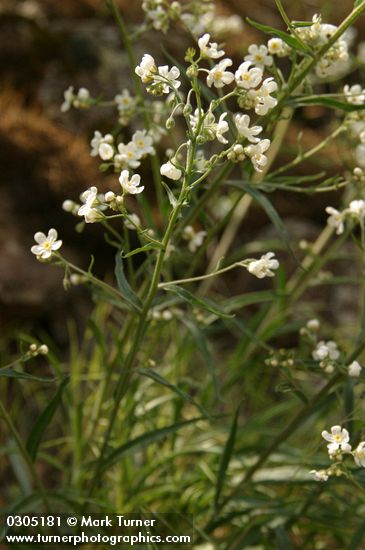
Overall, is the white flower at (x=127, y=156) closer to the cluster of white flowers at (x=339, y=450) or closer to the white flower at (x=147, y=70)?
the white flower at (x=147, y=70)

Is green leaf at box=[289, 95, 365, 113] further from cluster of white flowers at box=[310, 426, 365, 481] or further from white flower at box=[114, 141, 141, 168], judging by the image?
cluster of white flowers at box=[310, 426, 365, 481]

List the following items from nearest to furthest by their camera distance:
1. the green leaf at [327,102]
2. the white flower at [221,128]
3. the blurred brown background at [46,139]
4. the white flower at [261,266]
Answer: the white flower at [221,128] → the white flower at [261,266] → the green leaf at [327,102] → the blurred brown background at [46,139]

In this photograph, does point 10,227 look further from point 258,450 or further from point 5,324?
point 258,450

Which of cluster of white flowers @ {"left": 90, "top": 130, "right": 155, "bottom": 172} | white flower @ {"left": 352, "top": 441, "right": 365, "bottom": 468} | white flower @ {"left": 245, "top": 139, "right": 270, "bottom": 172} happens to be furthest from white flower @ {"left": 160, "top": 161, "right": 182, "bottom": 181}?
white flower @ {"left": 352, "top": 441, "right": 365, "bottom": 468}

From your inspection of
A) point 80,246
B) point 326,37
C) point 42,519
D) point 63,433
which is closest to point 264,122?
point 326,37

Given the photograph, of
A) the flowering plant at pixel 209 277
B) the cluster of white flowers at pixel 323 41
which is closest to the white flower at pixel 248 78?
the flowering plant at pixel 209 277

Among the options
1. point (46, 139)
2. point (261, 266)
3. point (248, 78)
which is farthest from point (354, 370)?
point (46, 139)

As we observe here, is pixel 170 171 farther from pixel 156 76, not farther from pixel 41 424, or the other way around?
pixel 41 424
